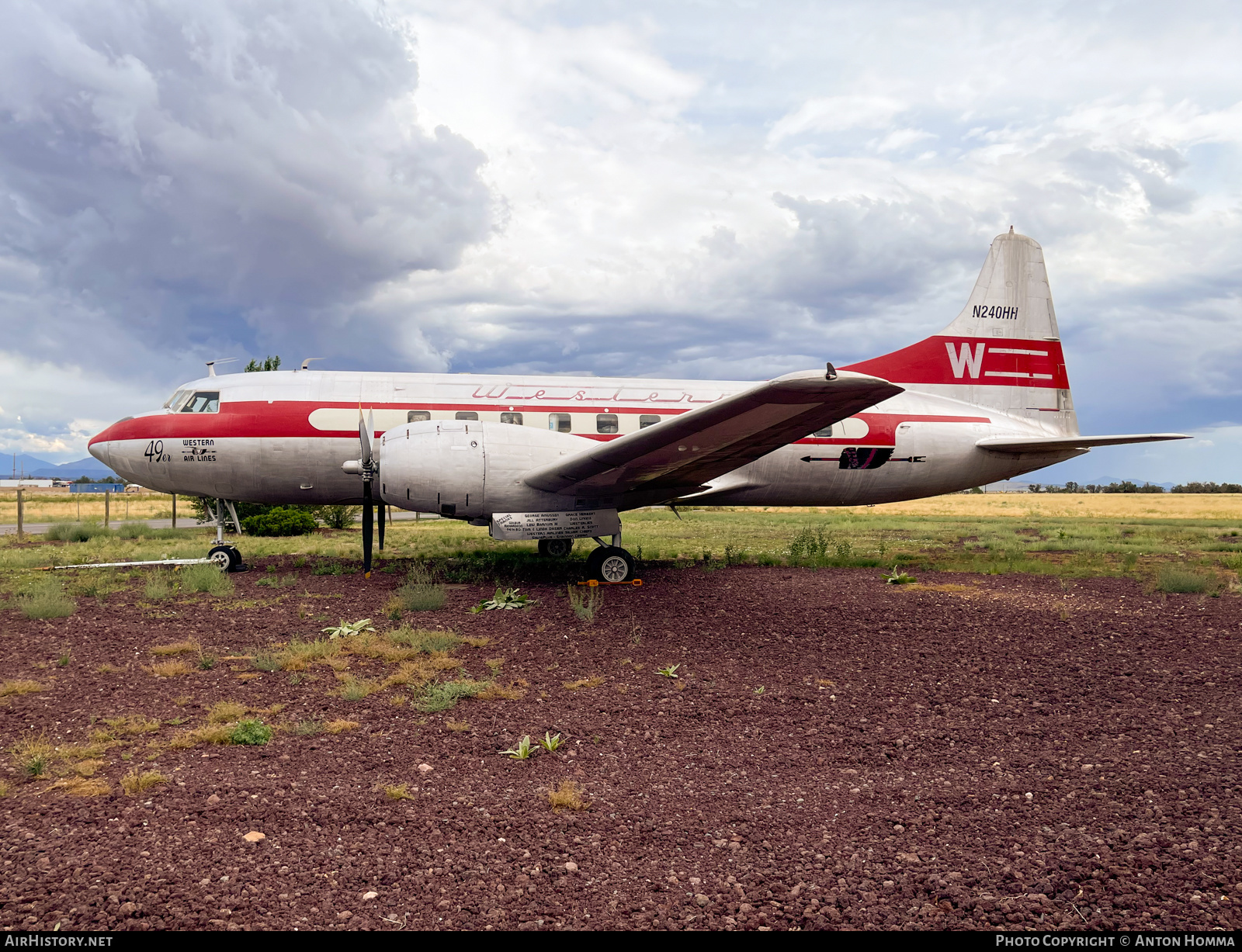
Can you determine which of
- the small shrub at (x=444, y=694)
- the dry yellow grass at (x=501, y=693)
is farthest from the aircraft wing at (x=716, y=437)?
the small shrub at (x=444, y=694)

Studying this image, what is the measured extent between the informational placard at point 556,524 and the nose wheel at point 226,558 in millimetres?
5994

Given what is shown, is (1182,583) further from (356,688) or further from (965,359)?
(356,688)

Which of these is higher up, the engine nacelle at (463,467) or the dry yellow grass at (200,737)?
the engine nacelle at (463,467)

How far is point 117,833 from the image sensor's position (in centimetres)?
376

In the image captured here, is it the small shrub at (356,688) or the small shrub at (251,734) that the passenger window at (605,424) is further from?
the small shrub at (251,734)

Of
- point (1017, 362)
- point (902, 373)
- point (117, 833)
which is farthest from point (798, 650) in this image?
point (1017, 362)

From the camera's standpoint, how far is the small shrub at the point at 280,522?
80.2ft

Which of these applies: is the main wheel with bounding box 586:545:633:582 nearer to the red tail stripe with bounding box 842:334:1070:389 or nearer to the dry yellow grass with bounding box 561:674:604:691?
the dry yellow grass with bounding box 561:674:604:691

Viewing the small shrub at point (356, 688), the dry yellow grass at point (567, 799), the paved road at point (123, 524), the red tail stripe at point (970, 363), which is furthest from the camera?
the paved road at point (123, 524)

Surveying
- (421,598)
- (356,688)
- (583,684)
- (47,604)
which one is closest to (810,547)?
(421,598)

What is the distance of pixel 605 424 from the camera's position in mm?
13508

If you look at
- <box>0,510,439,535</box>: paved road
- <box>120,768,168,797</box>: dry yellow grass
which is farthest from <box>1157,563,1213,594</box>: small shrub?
<box>0,510,439,535</box>: paved road

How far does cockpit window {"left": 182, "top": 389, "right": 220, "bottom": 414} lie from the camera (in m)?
13.3

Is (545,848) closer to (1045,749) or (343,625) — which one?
(1045,749)
